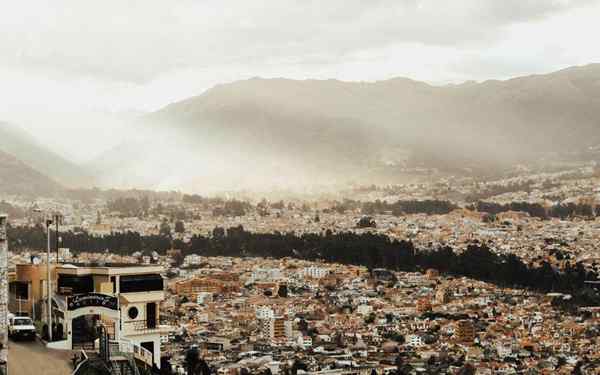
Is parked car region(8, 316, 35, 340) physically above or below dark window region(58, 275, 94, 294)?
below

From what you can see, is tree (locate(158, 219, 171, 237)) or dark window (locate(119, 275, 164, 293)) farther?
tree (locate(158, 219, 171, 237))

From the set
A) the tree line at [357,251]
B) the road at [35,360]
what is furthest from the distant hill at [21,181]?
the road at [35,360]

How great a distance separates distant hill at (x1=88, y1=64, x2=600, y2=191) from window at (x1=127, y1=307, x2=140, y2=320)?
5111 inches

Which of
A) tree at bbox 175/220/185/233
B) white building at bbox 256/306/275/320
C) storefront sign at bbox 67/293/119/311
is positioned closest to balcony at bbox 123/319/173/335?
storefront sign at bbox 67/293/119/311

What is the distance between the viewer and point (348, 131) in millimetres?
169875

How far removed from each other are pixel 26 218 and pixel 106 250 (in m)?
16.7

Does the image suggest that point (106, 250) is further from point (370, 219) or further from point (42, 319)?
point (42, 319)

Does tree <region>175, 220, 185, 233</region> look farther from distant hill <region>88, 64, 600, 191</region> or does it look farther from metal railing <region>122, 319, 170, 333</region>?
metal railing <region>122, 319, 170, 333</region>

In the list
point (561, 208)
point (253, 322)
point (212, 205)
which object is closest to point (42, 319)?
point (253, 322)

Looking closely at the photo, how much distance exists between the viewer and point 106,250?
73.1 m

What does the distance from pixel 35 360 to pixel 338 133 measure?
512ft

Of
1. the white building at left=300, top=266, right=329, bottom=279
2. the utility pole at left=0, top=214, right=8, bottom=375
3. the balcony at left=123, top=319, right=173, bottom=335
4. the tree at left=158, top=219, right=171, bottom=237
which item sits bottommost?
the white building at left=300, top=266, right=329, bottom=279

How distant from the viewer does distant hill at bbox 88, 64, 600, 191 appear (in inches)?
6211

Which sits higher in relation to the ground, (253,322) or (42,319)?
(42,319)
